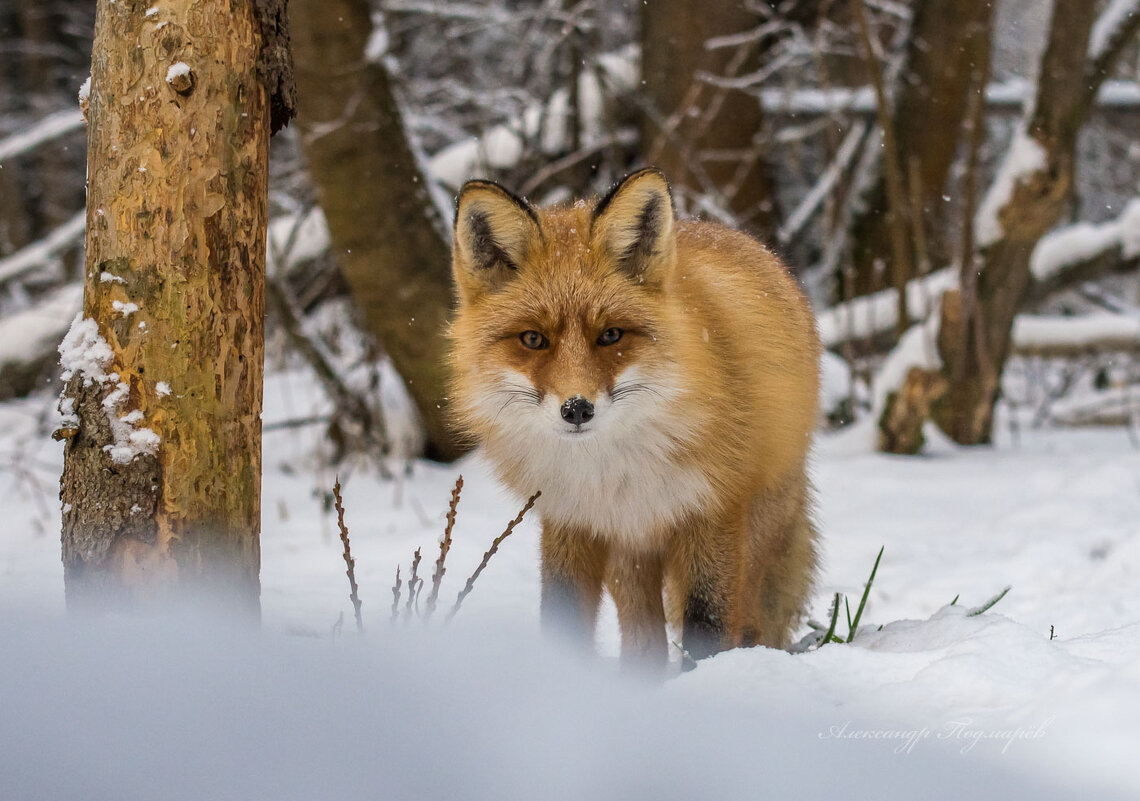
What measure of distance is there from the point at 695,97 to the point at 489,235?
5.27 meters

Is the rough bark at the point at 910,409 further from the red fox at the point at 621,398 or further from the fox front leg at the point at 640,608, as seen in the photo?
the fox front leg at the point at 640,608

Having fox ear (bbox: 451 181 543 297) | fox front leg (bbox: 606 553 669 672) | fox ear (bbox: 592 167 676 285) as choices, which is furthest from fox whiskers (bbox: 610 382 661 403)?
fox front leg (bbox: 606 553 669 672)

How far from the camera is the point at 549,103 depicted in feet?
27.1

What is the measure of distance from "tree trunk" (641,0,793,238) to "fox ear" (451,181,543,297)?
4752 millimetres

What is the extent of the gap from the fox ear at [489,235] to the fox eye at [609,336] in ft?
1.24

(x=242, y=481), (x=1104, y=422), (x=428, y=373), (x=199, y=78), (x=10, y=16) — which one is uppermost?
(x=10, y=16)

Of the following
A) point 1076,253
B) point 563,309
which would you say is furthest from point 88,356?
point 1076,253

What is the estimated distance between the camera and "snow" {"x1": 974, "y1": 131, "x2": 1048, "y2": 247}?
721 cm

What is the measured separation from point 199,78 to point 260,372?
30.6 inches

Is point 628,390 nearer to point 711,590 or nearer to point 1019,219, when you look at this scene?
point 711,590

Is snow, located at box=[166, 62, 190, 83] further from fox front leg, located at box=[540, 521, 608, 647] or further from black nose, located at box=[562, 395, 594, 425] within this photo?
fox front leg, located at box=[540, 521, 608, 647]

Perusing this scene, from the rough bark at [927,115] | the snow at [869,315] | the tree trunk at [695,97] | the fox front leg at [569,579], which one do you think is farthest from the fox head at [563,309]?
the rough bark at [927,115]

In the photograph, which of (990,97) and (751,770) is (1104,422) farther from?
(751,770)

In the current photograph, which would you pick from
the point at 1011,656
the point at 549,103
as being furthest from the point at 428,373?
the point at 1011,656
